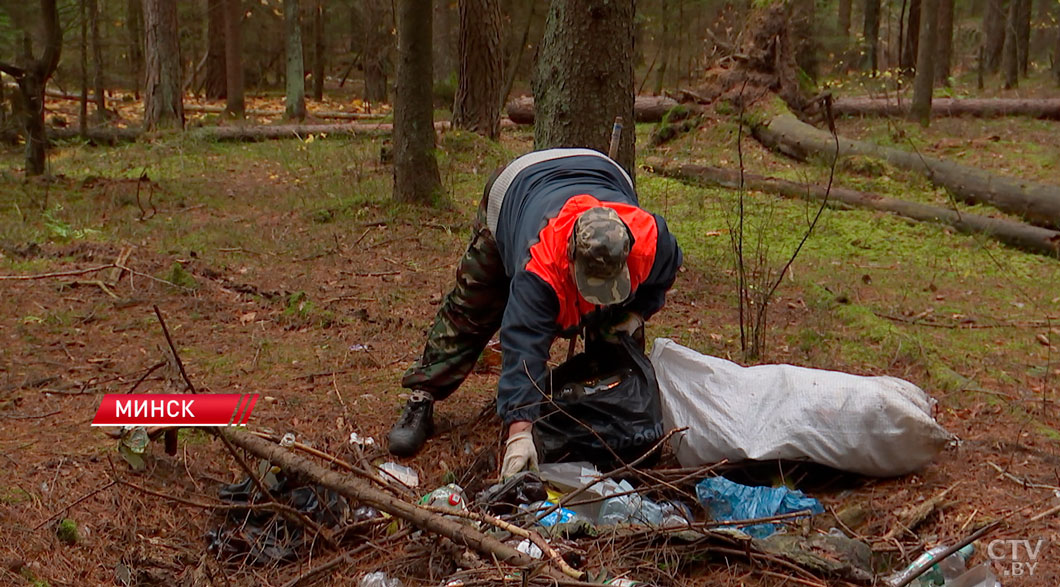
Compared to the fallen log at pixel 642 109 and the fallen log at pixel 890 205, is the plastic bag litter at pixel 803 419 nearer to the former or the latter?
the fallen log at pixel 890 205

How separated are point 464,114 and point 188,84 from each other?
12.7 metres

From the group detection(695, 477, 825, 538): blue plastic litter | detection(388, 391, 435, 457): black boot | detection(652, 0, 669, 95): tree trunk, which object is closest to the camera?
detection(695, 477, 825, 538): blue plastic litter

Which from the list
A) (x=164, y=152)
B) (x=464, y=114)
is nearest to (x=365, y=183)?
(x=464, y=114)

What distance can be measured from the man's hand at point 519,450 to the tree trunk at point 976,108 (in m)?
12.4

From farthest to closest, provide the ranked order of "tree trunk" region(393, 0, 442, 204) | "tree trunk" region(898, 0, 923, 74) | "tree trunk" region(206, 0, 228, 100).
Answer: "tree trunk" region(206, 0, 228, 100), "tree trunk" region(898, 0, 923, 74), "tree trunk" region(393, 0, 442, 204)

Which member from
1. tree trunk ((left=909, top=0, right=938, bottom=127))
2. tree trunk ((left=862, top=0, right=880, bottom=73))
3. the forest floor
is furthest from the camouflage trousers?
tree trunk ((left=862, top=0, right=880, bottom=73))

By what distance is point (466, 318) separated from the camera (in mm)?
3873

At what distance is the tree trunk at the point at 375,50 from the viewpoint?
58.4 ft

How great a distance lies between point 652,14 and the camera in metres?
20.1

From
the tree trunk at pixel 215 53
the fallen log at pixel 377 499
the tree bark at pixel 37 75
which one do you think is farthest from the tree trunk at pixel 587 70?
the tree trunk at pixel 215 53

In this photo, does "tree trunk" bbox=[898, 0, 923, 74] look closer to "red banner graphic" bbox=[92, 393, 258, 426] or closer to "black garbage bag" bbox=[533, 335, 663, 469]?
"black garbage bag" bbox=[533, 335, 663, 469]

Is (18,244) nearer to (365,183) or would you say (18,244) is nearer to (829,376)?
(365,183)

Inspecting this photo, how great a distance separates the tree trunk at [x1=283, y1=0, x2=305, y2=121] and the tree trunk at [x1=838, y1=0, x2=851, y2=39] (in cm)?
1239

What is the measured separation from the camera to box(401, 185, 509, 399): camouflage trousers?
381cm
